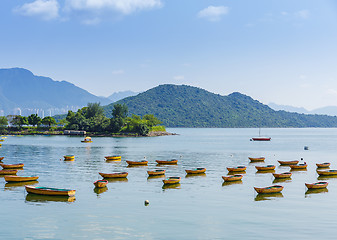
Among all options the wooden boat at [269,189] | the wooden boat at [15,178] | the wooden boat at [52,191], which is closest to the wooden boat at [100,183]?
the wooden boat at [52,191]

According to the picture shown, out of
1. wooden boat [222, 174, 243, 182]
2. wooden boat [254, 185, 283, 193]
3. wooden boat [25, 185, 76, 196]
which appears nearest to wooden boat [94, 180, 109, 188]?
wooden boat [25, 185, 76, 196]

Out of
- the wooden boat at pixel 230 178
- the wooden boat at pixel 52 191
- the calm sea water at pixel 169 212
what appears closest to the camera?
the calm sea water at pixel 169 212

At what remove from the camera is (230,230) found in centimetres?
3969

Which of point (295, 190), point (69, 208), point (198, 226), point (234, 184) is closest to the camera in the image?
point (198, 226)

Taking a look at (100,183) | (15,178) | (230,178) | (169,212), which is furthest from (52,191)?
(230,178)

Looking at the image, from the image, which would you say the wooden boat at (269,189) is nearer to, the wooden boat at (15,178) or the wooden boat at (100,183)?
the wooden boat at (100,183)

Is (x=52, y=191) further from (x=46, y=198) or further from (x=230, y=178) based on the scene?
(x=230, y=178)

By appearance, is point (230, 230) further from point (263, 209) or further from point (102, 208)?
point (102, 208)

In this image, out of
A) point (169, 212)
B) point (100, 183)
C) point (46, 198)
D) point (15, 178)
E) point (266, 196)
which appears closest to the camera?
point (169, 212)

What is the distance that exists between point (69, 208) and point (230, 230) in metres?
20.9

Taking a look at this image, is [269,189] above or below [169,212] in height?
above

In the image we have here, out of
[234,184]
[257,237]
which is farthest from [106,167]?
[257,237]

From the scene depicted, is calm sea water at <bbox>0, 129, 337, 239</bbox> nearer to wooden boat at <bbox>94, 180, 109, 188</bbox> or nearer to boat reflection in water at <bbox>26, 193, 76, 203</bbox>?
boat reflection in water at <bbox>26, 193, 76, 203</bbox>

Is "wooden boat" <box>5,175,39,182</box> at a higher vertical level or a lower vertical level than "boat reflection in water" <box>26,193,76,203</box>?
higher
